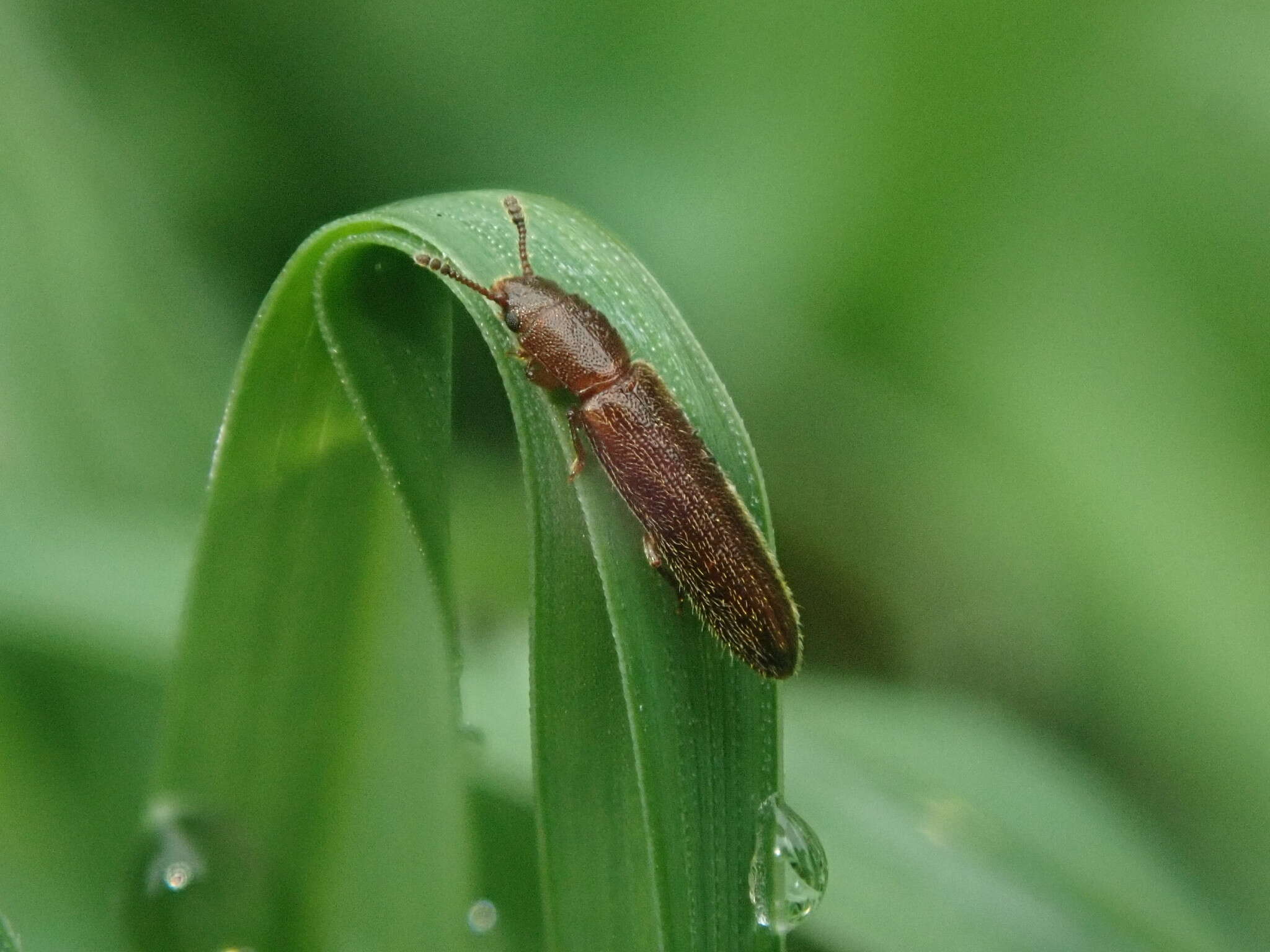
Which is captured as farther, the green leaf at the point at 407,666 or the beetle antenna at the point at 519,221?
the beetle antenna at the point at 519,221

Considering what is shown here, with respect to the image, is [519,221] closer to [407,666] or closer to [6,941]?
[407,666]

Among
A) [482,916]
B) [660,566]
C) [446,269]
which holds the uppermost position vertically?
[446,269]

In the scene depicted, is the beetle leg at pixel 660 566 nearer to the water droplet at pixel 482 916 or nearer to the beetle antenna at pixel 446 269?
the beetle antenna at pixel 446 269

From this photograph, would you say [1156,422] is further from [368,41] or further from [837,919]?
[368,41]

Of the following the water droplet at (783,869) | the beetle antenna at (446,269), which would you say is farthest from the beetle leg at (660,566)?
the beetle antenna at (446,269)

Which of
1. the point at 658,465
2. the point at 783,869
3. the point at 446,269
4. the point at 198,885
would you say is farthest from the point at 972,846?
the point at 446,269

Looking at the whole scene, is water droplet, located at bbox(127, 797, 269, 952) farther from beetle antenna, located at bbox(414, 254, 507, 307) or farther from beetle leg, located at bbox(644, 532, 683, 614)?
beetle antenna, located at bbox(414, 254, 507, 307)
